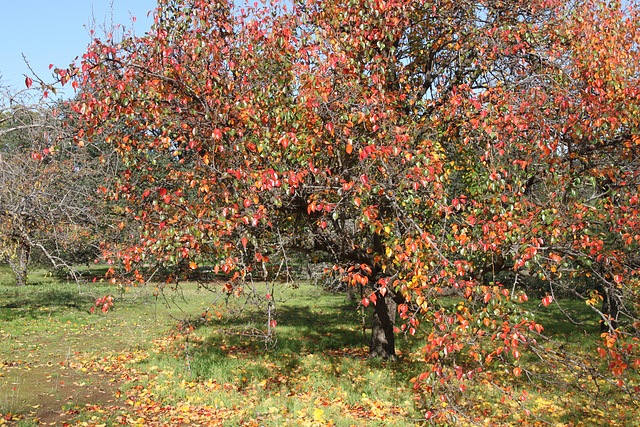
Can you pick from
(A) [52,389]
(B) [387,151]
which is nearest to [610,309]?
(B) [387,151]

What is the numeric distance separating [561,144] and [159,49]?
6.21 metres

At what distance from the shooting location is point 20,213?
32.0 feet

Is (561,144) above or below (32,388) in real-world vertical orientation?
above

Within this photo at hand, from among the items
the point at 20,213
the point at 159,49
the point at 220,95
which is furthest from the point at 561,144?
the point at 20,213

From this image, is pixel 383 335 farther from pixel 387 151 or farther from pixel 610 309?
pixel 610 309

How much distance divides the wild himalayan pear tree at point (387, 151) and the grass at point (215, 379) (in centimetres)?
105

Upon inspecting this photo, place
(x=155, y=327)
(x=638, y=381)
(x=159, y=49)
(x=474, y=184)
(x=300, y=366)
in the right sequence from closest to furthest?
(x=159, y=49), (x=474, y=184), (x=638, y=381), (x=300, y=366), (x=155, y=327)

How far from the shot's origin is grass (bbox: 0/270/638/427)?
6531 mm

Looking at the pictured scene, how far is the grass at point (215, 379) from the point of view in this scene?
6.53m

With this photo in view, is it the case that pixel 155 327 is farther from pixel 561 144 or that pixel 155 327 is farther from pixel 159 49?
pixel 561 144

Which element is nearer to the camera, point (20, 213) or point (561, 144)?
point (561, 144)

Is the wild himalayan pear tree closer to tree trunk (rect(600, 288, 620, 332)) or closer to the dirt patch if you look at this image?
tree trunk (rect(600, 288, 620, 332))

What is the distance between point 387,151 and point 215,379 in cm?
575

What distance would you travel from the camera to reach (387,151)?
17.6ft
